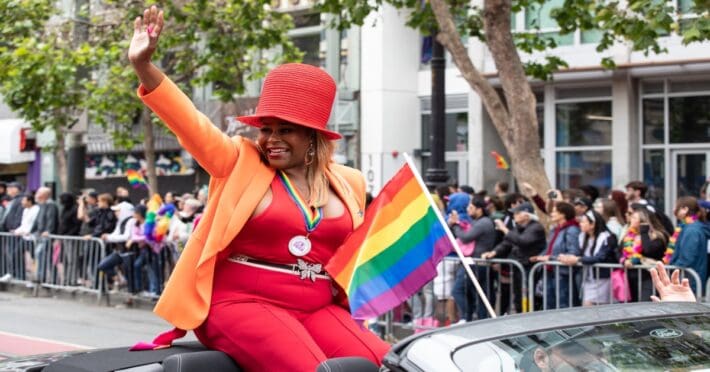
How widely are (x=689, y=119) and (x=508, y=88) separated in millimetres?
9263

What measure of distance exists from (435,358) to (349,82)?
24.2 m

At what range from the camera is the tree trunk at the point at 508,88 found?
12320mm

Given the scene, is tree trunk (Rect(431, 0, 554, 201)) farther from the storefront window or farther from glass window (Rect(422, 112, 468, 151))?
glass window (Rect(422, 112, 468, 151))

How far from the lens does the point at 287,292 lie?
4.18 m

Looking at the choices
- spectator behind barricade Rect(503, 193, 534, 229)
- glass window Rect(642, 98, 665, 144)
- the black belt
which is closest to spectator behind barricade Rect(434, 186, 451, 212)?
spectator behind barricade Rect(503, 193, 534, 229)

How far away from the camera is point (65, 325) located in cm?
1338

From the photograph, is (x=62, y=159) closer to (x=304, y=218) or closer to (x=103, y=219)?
(x=103, y=219)

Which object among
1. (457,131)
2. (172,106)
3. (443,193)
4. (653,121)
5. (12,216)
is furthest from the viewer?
(457,131)

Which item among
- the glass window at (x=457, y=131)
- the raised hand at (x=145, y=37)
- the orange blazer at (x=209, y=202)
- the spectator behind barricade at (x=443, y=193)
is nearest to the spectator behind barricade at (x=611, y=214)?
the spectator behind barricade at (x=443, y=193)

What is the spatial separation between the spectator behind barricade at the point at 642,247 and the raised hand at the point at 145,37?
6.95m

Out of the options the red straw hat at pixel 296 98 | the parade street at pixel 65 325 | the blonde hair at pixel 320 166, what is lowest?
the parade street at pixel 65 325

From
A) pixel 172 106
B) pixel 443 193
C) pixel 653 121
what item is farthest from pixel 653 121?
pixel 172 106

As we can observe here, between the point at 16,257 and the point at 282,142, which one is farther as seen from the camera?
the point at 16,257

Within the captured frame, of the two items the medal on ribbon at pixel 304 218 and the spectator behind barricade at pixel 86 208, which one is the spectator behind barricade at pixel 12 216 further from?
the medal on ribbon at pixel 304 218
